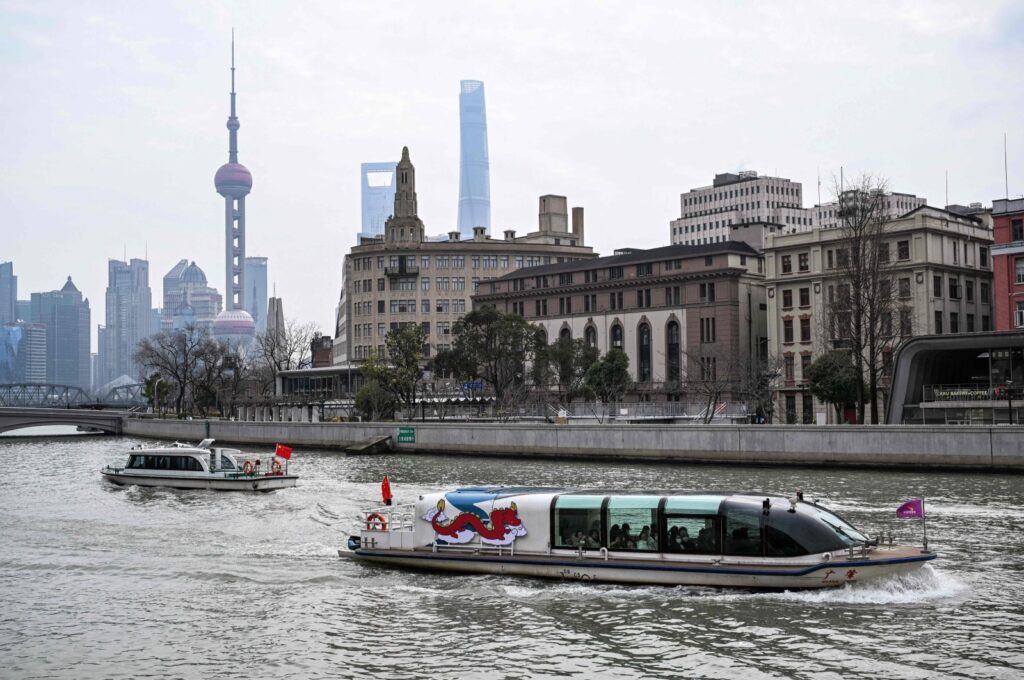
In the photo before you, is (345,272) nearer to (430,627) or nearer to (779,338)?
(779,338)

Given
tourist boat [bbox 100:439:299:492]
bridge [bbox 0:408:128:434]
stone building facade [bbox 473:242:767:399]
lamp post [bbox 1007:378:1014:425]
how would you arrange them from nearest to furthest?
tourist boat [bbox 100:439:299:492], lamp post [bbox 1007:378:1014:425], stone building facade [bbox 473:242:767:399], bridge [bbox 0:408:128:434]

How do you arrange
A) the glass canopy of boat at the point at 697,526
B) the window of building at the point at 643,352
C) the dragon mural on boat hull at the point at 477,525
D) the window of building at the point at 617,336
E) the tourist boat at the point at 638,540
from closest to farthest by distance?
the tourist boat at the point at 638,540 < the glass canopy of boat at the point at 697,526 < the dragon mural on boat hull at the point at 477,525 < the window of building at the point at 643,352 < the window of building at the point at 617,336

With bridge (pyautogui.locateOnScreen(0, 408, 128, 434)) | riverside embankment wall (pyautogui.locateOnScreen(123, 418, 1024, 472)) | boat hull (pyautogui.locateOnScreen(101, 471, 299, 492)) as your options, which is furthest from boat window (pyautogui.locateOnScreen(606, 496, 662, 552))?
bridge (pyautogui.locateOnScreen(0, 408, 128, 434))

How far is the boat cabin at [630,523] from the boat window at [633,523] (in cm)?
2

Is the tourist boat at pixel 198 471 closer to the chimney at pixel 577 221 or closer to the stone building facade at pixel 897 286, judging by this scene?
the stone building facade at pixel 897 286

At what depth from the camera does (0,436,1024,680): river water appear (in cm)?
2273

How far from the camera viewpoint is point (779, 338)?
10394 cm

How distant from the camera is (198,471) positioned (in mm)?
58094

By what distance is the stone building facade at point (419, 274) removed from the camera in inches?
6344

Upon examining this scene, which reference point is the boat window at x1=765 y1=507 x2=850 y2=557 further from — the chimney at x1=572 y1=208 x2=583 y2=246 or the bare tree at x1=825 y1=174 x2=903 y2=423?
the chimney at x1=572 y1=208 x2=583 y2=246

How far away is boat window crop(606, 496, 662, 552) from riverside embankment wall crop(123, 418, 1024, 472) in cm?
3194

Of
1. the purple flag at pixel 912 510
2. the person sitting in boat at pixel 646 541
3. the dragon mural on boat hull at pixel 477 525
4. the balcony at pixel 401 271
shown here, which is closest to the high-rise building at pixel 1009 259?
the purple flag at pixel 912 510

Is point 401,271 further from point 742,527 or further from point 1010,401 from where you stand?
point 742,527

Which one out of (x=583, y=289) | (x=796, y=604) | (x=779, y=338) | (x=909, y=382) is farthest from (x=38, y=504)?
(x=583, y=289)
